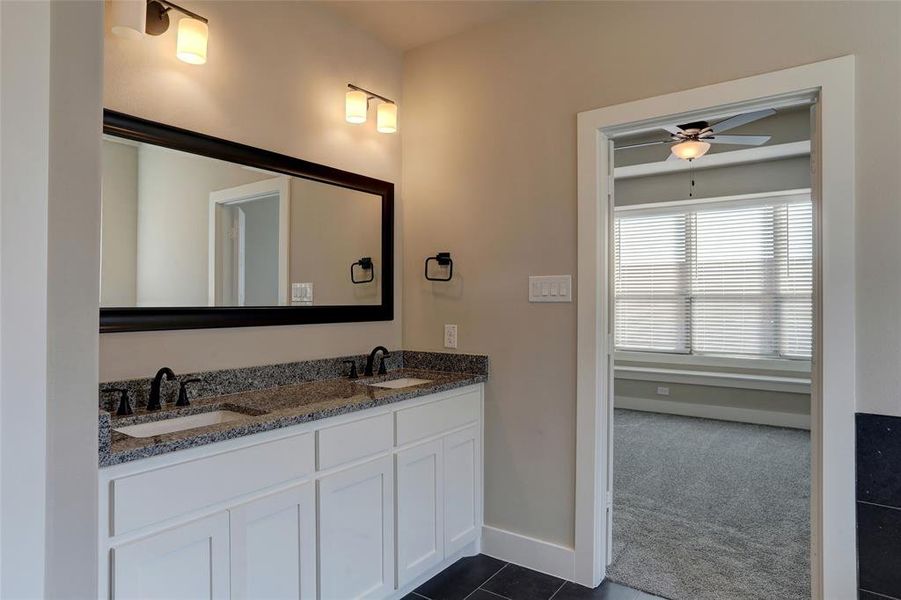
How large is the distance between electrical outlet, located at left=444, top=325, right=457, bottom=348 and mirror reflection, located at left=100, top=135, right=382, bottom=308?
401 millimetres

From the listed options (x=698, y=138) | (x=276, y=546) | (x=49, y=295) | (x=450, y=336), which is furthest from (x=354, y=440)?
(x=698, y=138)

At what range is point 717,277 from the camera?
→ 5.61 metres

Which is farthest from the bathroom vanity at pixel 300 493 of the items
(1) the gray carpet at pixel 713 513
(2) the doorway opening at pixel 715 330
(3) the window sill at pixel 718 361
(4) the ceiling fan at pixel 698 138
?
(3) the window sill at pixel 718 361

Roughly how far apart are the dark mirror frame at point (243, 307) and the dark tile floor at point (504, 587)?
1.29m

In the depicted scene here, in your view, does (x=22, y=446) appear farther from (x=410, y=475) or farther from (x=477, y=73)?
(x=477, y=73)

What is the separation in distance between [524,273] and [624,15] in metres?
1.21

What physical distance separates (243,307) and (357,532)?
102 cm

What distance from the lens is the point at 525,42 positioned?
260 cm

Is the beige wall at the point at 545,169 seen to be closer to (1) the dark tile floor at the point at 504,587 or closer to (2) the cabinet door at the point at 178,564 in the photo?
(1) the dark tile floor at the point at 504,587

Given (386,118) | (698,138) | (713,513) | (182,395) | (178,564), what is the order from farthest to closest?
1. (698,138)
2. (713,513)
3. (386,118)
4. (182,395)
5. (178,564)

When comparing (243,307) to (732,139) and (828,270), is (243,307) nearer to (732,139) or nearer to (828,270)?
(828,270)

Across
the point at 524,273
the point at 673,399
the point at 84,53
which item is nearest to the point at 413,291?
the point at 524,273

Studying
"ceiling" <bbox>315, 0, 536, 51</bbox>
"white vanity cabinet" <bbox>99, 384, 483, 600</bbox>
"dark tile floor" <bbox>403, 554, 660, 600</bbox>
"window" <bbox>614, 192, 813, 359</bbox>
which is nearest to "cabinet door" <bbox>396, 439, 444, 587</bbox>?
"white vanity cabinet" <bbox>99, 384, 483, 600</bbox>

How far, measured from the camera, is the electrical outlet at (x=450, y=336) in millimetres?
2834
